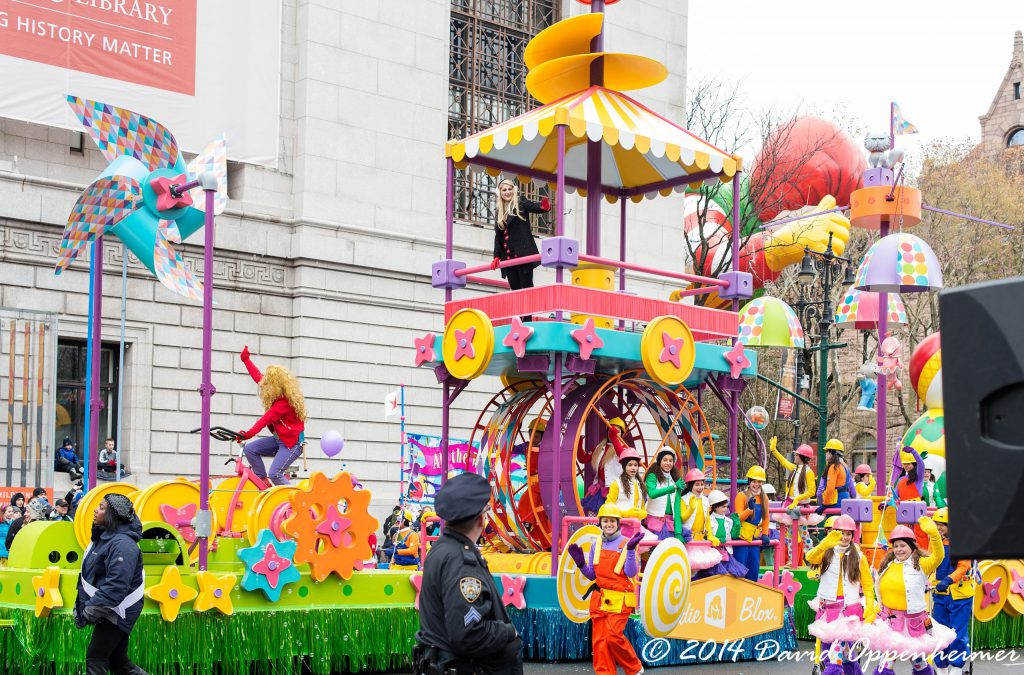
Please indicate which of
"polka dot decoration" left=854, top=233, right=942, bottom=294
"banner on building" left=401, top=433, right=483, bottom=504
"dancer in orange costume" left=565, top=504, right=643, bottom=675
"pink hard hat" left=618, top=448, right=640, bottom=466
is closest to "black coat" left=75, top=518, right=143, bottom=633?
"dancer in orange costume" left=565, top=504, right=643, bottom=675

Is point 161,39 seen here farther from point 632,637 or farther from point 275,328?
point 632,637

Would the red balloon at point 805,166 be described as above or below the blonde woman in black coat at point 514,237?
above

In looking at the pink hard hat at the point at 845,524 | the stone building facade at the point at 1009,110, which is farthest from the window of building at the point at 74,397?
the stone building facade at the point at 1009,110

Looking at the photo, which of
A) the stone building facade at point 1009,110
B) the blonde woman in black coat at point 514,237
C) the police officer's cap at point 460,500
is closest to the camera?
the police officer's cap at point 460,500

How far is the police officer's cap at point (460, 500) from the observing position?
643 cm

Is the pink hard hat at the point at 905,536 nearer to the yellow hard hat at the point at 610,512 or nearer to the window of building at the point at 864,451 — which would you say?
the yellow hard hat at the point at 610,512

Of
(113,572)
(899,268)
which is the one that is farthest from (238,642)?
(899,268)

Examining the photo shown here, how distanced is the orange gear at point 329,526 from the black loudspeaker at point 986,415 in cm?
1033

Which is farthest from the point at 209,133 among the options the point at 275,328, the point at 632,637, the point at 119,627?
the point at 119,627

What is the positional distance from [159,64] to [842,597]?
17.7 metres

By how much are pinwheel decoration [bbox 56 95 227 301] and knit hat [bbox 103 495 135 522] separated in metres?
3.64

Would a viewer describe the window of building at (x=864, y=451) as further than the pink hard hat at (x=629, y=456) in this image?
Yes

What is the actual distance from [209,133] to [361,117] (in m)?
3.49

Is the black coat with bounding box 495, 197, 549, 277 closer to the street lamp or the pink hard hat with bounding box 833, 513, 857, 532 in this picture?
the pink hard hat with bounding box 833, 513, 857, 532
